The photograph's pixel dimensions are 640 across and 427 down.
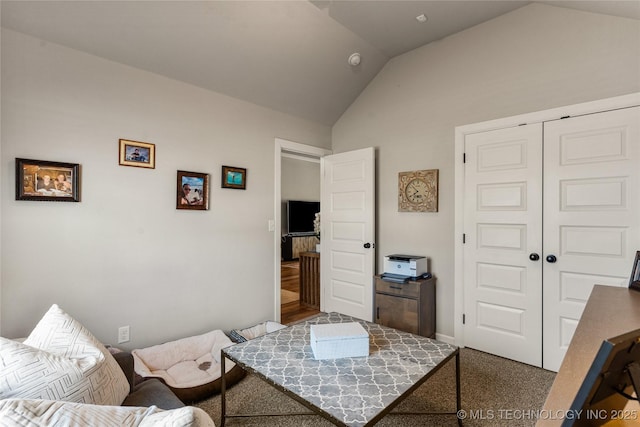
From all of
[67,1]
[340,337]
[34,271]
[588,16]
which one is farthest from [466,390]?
[67,1]

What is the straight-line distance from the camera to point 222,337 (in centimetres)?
284

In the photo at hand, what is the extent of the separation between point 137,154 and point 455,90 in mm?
2917

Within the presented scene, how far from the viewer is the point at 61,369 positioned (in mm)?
1017

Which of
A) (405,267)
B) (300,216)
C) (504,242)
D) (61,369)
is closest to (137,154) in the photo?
(61,369)

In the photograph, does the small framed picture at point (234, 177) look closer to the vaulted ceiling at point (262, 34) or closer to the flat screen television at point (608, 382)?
the vaulted ceiling at point (262, 34)

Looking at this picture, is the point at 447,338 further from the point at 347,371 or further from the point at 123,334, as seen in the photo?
the point at 123,334

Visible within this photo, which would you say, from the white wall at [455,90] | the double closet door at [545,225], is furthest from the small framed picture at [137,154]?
the double closet door at [545,225]

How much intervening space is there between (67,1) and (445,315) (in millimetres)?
3849

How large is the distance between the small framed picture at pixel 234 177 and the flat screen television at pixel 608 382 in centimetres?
292

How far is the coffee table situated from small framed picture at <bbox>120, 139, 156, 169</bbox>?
165 cm

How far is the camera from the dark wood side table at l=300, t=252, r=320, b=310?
4.24 metres

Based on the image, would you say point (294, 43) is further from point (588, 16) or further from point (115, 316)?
point (115, 316)

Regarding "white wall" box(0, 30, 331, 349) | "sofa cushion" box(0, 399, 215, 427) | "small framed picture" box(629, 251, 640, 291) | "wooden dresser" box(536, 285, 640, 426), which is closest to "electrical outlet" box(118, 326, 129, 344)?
"white wall" box(0, 30, 331, 349)

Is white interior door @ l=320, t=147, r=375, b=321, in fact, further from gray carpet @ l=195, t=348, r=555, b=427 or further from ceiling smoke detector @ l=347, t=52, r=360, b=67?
gray carpet @ l=195, t=348, r=555, b=427
